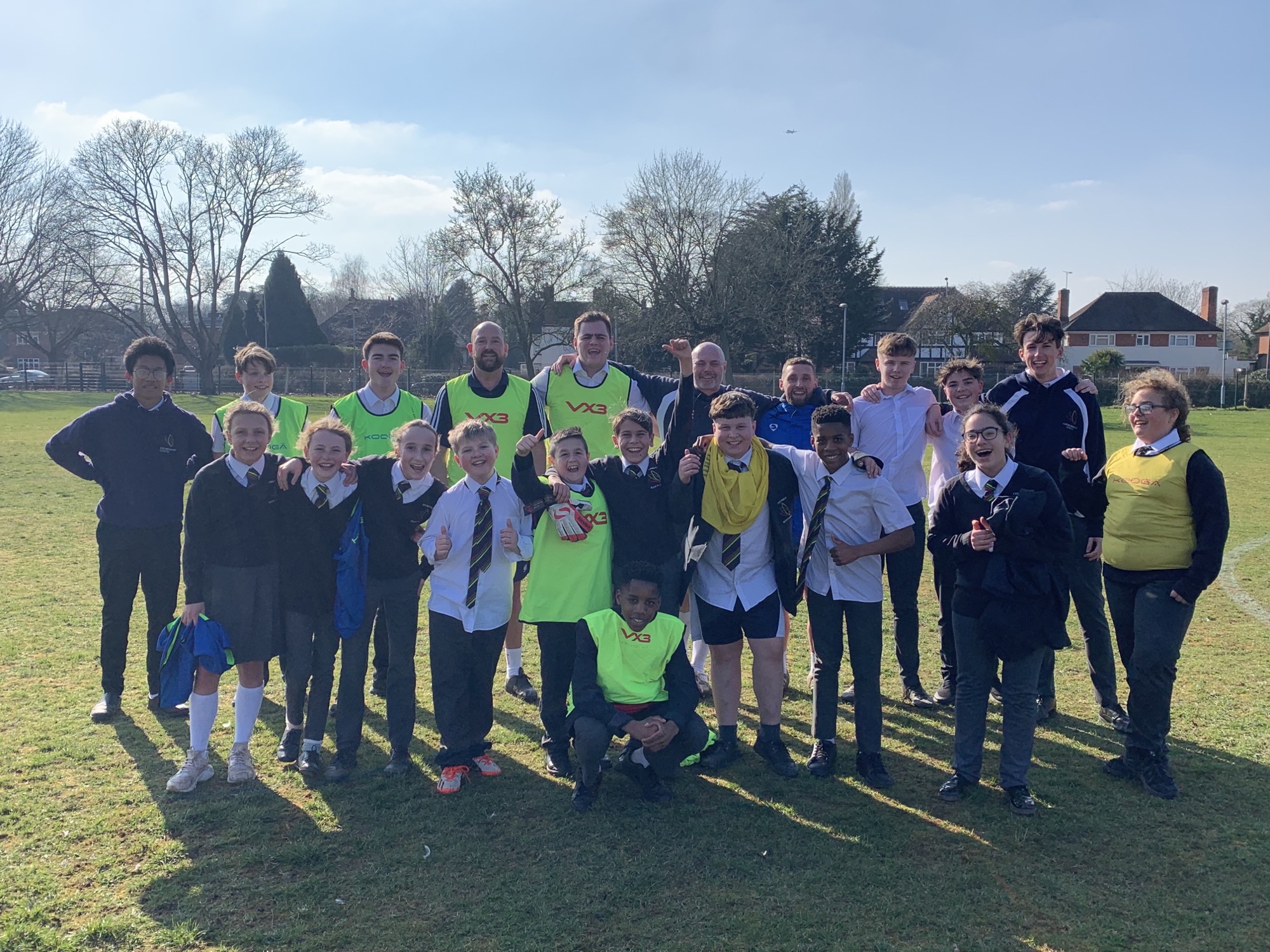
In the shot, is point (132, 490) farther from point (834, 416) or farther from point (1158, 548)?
point (1158, 548)

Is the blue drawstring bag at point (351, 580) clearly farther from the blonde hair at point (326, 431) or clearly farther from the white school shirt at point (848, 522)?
the white school shirt at point (848, 522)

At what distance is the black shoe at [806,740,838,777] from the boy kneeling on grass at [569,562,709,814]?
2.14ft

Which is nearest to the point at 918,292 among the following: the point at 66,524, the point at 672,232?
the point at 672,232

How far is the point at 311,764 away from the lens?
450 cm

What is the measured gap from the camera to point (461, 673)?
14.7 feet

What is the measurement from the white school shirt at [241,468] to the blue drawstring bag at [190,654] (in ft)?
2.33

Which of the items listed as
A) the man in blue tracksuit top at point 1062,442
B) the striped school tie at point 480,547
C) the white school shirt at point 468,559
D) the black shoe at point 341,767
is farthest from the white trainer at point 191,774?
the man in blue tracksuit top at point 1062,442

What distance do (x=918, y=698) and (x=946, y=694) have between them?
0.19m

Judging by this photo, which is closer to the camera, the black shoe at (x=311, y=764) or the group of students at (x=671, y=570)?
the group of students at (x=671, y=570)

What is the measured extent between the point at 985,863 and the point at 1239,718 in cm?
272

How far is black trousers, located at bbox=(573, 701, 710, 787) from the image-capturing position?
4.13 metres

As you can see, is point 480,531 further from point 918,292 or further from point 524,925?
point 918,292

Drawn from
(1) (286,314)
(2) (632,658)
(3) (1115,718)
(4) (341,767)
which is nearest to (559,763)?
(2) (632,658)

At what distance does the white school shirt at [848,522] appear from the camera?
4.51 m
